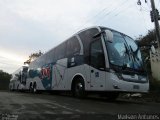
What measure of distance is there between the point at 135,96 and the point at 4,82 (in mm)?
57046

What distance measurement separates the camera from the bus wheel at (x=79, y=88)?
1230 centimetres

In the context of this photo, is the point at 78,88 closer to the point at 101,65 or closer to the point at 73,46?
the point at 101,65

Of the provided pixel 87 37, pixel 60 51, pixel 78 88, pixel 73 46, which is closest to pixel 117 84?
pixel 78 88

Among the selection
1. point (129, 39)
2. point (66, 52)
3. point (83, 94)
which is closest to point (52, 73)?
point (66, 52)

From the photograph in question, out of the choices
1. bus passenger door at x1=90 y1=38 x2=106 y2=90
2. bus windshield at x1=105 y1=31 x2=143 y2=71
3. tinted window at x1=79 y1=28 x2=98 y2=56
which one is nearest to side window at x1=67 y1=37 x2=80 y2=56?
tinted window at x1=79 y1=28 x2=98 y2=56

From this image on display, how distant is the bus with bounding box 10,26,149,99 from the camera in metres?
10.6

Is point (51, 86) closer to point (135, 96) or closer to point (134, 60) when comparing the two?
point (135, 96)

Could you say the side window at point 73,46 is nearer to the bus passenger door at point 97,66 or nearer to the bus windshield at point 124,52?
the bus passenger door at point 97,66

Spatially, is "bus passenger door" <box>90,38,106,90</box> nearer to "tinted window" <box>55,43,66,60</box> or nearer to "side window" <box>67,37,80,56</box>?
"side window" <box>67,37,80,56</box>

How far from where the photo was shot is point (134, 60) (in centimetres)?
1160

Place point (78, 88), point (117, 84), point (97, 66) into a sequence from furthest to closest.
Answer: point (78, 88)
point (97, 66)
point (117, 84)

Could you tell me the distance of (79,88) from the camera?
1260 centimetres

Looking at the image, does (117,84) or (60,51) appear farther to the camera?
(60,51)

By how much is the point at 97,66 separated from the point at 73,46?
10.4 ft
